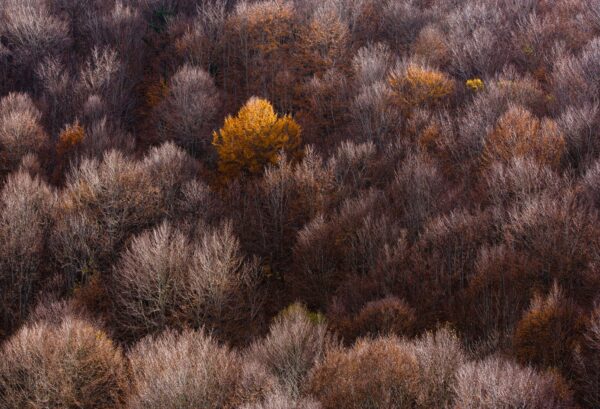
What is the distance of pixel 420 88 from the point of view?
50.6 meters

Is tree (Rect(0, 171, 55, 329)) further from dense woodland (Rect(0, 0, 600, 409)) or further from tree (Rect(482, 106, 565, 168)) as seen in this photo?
tree (Rect(482, 106, 565, 168))

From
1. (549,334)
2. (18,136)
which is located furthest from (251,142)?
(549,334)

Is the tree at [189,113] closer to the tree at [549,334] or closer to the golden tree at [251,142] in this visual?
the golden tree at [251,142]

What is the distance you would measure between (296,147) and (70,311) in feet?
75.4

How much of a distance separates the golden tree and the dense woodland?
0.50 feet

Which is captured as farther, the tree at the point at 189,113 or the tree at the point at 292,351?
the tree at the point at 189,113

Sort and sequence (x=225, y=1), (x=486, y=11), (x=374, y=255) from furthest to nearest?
(x=225, y=1) → (x=486, y=11) → (x=374, y=255)

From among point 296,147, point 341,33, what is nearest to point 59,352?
point 296,147

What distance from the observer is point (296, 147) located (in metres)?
48.8

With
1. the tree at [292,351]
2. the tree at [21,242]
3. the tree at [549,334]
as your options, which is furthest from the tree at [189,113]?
the tree at [549,334]

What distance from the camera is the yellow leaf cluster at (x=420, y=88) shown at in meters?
50.0

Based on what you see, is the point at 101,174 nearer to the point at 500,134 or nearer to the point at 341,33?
the point at 500,134

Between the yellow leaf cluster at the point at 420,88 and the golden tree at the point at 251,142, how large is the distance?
9874mm

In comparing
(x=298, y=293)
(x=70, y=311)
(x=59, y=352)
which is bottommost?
(x=298, y=293)
